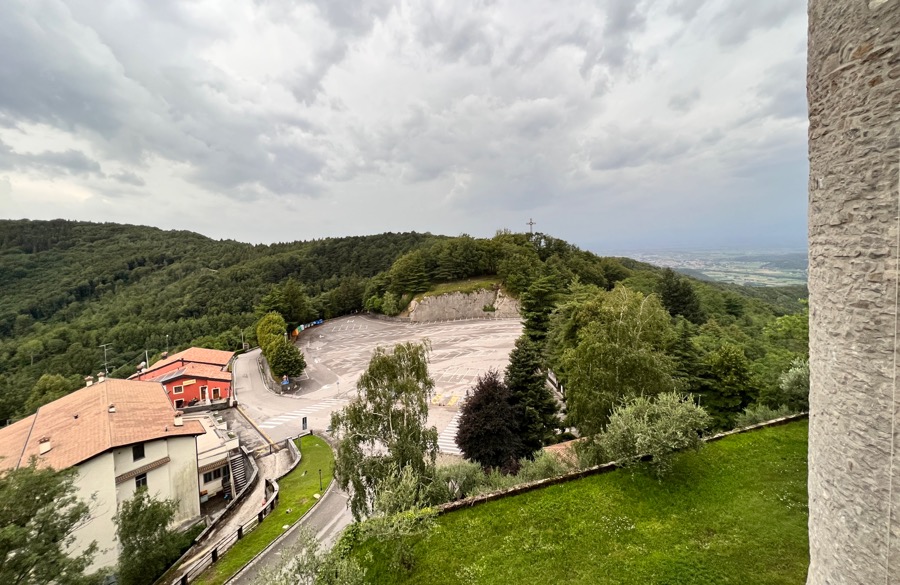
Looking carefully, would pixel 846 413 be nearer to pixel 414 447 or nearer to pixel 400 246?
pixel 414 447

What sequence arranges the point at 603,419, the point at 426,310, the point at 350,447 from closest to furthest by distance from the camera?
the point at 350,447 < the point at 603,419 < the point at 426,310

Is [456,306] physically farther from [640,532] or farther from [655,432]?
[640,532]

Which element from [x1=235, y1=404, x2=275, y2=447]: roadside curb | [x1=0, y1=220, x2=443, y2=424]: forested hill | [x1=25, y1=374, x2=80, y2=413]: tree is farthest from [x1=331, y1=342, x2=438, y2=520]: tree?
[x1=0, y1=220, x2=443, y2=424]: forested hill

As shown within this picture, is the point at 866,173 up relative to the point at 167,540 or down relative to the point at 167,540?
up

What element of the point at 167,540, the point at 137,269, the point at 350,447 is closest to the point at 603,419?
the point at 350,447

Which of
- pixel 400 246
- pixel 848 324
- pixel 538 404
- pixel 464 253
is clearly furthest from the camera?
pixel 400 246

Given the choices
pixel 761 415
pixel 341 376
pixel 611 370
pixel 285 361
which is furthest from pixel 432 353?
pixel 761 415
